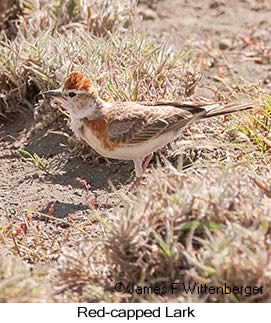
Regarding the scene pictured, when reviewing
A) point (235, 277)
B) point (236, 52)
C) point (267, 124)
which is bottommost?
point (235, 277)

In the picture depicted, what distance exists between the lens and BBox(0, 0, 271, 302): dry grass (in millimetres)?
5348

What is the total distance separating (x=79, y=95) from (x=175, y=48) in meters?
2.47

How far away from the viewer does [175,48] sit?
9367 millimetres

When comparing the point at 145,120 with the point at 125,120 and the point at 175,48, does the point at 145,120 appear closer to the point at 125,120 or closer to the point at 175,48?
the point at 125,120

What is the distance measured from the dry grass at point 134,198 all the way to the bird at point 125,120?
0.27 metres

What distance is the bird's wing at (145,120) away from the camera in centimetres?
701

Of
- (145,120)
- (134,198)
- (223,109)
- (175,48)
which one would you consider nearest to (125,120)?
(145,120)

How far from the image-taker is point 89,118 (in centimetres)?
711

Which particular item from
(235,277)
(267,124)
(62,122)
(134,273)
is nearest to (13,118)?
(62,122)

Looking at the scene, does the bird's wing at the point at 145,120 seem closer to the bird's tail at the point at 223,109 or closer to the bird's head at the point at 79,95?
the bird's tail at the point at 223,109

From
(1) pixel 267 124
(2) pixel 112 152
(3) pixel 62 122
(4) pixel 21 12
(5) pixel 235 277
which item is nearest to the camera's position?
(5) pixel 235 277

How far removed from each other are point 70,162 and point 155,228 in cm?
225

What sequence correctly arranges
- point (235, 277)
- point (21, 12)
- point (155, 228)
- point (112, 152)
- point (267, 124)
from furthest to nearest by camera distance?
point (21, 12)
point (267, 124)
point (112, 152)
point (155, 228)
point (235, 277)

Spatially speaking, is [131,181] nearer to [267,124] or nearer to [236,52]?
[267,124]
